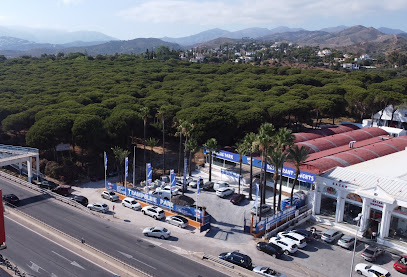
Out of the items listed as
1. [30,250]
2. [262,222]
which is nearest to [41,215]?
[30,250]

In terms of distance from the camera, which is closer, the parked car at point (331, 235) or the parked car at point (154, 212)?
the parked car at point (331, 235)

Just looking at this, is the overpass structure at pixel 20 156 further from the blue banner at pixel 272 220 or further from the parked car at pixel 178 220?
the blue banner at pixel 272 220

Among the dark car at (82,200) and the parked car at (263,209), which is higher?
the parked car at (263,209)

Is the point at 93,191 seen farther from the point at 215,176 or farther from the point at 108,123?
the point at 215,176

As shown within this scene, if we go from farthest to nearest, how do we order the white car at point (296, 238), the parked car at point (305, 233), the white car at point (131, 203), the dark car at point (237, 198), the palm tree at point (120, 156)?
the palm tree at point (120, 156) → the dark car at point (237, 198) → the white car at point (131, 203) → the parked car at point (305, 233) → the white car at point (296, 238)

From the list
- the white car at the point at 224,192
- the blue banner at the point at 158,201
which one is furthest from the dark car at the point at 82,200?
the white car at the point at 224,192

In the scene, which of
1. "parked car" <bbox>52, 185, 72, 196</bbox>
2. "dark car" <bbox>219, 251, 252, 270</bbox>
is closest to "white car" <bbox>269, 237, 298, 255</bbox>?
"dark car" <bbox>219, 251, 252, 270</bbox>

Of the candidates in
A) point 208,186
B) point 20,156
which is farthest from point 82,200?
point 208,186

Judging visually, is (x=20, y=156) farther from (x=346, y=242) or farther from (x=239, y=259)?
(x=346, y=242)
